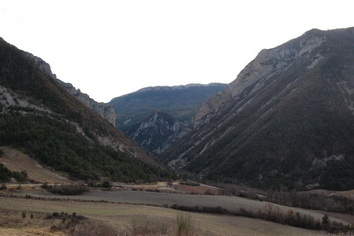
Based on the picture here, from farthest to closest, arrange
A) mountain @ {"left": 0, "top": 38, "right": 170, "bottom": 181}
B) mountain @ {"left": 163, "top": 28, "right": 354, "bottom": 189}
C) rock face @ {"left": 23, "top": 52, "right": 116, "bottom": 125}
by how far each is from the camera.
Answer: rock face @ {"left": 23, "top": 52, "right": 116, "bottom": 125} → mountain @ {"left": 163, "top": 28, "right": 354, "bottom": 189} → mountain @ {"left": 0, "top": 38, "right": 170, "bottom": 181}

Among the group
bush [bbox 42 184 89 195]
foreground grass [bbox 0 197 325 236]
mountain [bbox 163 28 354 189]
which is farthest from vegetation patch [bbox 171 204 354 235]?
mountain [bbox 163 28 354 189]

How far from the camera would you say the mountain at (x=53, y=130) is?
57500mm

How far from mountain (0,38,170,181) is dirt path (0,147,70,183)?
1.86 metres

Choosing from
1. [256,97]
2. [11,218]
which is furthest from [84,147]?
[256,97]

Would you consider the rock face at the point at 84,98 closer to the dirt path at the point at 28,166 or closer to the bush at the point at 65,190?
the dirt path at the point at 28,166

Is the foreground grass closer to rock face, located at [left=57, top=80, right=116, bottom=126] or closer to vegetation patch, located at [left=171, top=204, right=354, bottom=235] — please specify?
vegetation patch, located at [left=171, top=204, right=354, bottom=235]

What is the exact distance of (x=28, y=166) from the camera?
2018 inches

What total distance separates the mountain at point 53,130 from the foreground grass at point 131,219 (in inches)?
974

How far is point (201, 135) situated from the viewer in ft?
534

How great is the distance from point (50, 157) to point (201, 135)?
4365 inches

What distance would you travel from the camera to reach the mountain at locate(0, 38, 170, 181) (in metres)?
57.5

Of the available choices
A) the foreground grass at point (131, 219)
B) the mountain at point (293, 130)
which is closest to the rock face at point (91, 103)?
the mountain at point (293, 130)

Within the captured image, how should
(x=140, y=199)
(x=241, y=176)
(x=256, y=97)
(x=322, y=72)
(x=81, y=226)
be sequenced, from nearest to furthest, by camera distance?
1. (x=81, y=226)
2. (x=140, y=199)
3. (x=241, y=176)
4. (x=322, y=72)
5. (x=256, y=97)

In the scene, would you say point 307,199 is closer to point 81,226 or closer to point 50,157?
point 50,157
